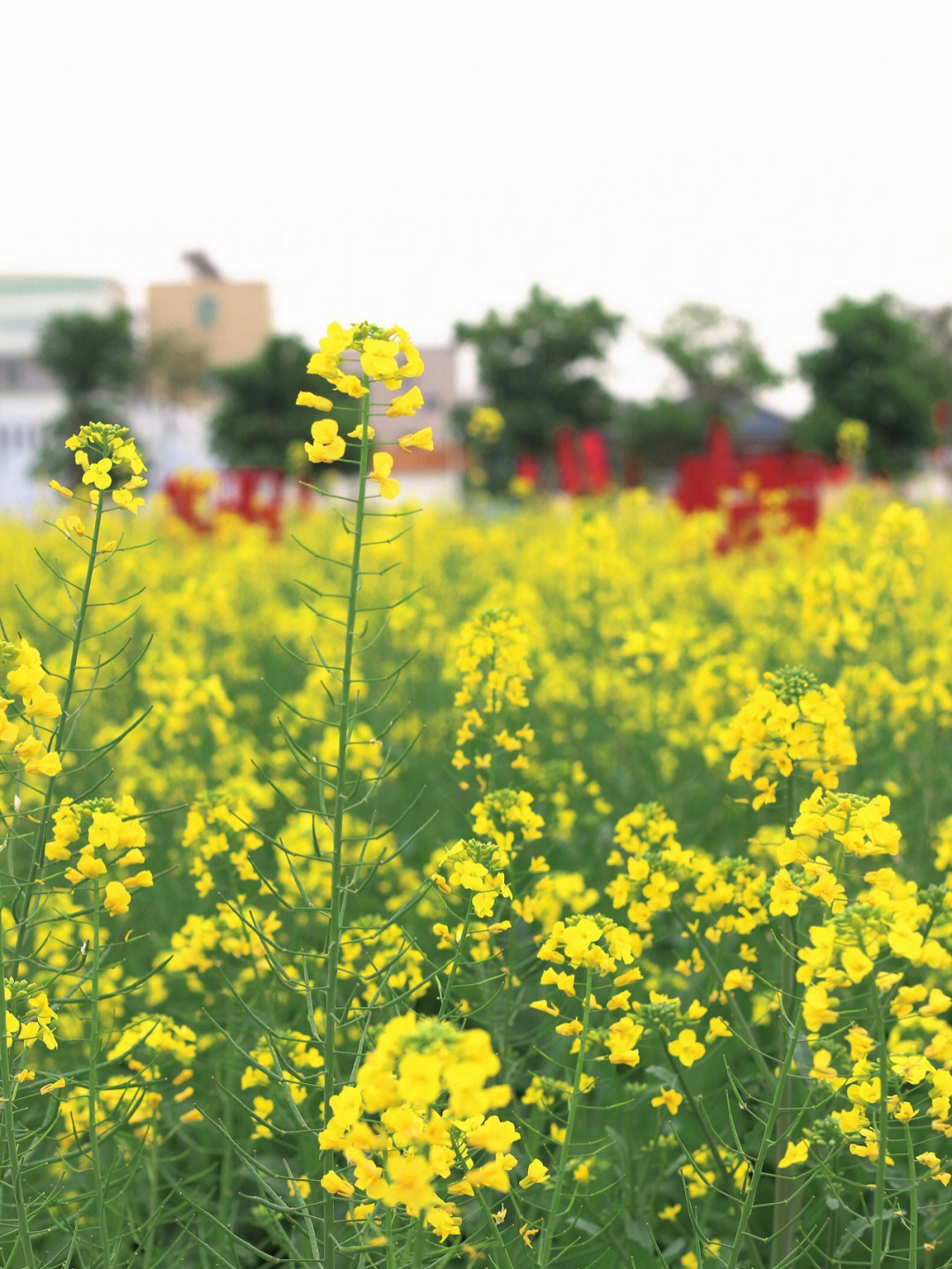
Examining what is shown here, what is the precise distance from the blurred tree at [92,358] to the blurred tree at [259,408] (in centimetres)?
1288

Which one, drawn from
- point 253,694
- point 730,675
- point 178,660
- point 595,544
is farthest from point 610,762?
point 253,694

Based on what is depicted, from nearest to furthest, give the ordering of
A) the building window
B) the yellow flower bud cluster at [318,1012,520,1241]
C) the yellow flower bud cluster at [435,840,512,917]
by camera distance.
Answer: the yellow flower bud cluster at [318,1012,520,1241] < the yellow flower bud cluster at [435,840,512,917] < the building window

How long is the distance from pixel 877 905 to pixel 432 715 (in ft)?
11.1

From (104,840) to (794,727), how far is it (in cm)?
99

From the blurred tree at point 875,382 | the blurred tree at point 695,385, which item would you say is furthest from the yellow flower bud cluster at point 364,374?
the blurred tree at point 695,385

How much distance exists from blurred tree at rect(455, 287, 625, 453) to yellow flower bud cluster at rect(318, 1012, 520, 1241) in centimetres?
3559

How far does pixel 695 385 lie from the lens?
54.3 m

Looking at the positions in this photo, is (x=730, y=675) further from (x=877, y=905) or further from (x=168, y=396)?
(x=168, y=396)

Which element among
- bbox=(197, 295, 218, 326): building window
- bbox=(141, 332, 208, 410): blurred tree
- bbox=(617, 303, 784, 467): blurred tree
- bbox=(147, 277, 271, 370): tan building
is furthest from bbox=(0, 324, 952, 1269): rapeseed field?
bbox=(197, 295, 218, 326): building window

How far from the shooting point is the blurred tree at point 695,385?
150 ft

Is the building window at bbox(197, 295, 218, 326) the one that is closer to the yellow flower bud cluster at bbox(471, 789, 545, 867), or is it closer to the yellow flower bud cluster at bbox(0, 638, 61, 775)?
the yellow flower bud cluster at bbox(471, 789, 545, 867)

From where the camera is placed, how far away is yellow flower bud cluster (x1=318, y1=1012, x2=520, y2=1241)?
34.1 inches

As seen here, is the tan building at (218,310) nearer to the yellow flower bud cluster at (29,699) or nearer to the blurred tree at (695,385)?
the blurred tree at (695,385)

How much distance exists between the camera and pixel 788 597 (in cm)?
463
